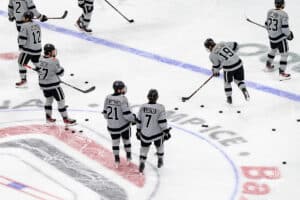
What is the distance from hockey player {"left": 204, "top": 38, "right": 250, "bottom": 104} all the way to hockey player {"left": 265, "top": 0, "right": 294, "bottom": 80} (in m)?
1.19

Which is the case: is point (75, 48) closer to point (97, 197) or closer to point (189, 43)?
point (189, 43)

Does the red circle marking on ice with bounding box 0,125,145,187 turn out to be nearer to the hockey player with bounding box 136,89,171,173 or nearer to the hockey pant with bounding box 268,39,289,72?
the hockey player with bounding box 136,89,171,173

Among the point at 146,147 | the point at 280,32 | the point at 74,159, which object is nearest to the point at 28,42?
the point at 74,159

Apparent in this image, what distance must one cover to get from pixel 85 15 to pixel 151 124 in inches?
230

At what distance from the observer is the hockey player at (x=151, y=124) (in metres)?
8.01

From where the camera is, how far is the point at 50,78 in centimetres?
940

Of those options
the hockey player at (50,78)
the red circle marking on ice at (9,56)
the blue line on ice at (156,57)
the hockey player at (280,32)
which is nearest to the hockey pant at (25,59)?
the red circle marking on ice at (9,56)

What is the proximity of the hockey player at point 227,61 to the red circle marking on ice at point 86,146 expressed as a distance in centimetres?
217

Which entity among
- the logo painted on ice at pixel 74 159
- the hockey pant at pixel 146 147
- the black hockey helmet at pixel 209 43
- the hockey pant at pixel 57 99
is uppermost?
the black hockey helmet at pixel 209 43

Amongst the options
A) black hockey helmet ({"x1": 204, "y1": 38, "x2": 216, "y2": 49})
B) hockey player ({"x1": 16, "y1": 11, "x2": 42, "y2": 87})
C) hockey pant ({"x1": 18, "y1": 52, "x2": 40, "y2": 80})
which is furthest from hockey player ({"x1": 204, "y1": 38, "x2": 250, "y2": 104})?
hockey pant ({"x1": 18, "y1": 52, "x2": 40, "y2": 80})

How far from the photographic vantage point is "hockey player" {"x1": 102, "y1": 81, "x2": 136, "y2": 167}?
815cm

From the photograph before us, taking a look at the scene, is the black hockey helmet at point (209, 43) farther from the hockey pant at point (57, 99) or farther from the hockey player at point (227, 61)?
the hockey pant at point (57, 99)

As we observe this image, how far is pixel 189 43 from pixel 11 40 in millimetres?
3470

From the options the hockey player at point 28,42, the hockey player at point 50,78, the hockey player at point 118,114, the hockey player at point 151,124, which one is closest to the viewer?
the hockey player at point 151,124
